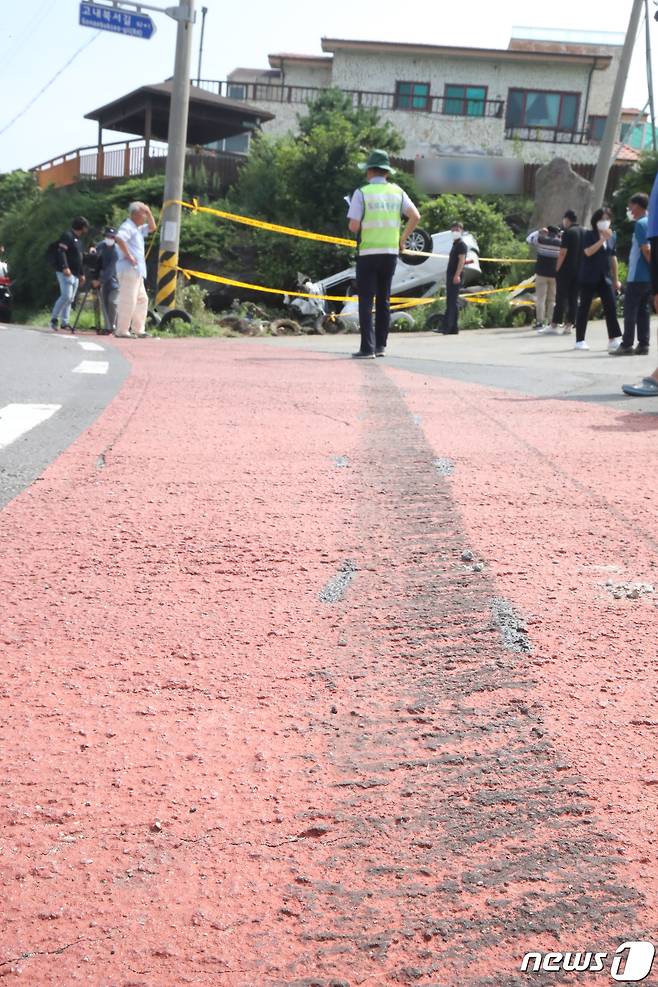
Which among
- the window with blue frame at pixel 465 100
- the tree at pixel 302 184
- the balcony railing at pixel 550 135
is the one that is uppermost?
the window with blue frame at pixel 465 100

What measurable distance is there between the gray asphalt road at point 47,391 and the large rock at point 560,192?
63.9 ft

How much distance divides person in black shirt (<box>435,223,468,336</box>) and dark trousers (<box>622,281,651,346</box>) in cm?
379

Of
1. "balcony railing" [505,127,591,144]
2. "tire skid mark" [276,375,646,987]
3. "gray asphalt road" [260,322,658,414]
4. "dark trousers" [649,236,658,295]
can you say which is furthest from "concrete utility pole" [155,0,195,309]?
"balcony railing" [505,127,591,144]

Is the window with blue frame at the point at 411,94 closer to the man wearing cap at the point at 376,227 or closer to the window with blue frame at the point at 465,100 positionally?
the window with blue frame at the point at 465,100

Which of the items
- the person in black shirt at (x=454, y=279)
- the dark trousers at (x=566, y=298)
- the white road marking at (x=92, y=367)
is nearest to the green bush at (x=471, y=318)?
the person in black shirt at (x=454, y=279)

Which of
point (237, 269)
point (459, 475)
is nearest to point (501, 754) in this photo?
point (459, 475)

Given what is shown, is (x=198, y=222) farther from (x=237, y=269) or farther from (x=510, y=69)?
(x=510, y=69)

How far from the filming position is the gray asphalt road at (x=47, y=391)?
5258mm

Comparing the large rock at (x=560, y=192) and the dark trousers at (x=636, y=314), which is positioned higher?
the large rock at (x=560, y=192)

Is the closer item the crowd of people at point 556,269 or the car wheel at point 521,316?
the crowd of people at point 556,269

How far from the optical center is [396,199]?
12.3 m

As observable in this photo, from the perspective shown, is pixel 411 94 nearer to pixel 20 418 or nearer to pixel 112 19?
pixel 112 19

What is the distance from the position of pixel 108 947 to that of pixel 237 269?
94.2 feet

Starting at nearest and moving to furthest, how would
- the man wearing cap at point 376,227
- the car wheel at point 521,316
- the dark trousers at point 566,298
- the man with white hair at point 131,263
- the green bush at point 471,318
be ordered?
the man wearing cap at point 376,227, the man with white hair at point 131,263, the dark trousers at point 566,298, the car wheel at point 521,316, the green bush at point 471,318
